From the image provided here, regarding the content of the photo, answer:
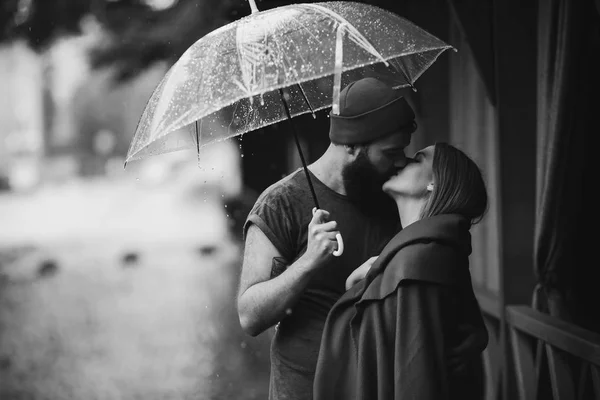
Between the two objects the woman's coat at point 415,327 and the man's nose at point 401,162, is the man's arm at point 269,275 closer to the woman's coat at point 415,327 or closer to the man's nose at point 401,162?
the woman's coat at point 415,327

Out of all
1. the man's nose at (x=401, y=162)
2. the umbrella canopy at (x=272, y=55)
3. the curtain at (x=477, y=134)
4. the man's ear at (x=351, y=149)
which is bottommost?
the curtain at (x=477, y=134)

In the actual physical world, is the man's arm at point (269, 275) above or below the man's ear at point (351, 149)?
below

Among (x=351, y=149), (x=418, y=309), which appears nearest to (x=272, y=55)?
(x=351, y=149)

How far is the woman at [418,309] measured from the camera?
2.51 metres

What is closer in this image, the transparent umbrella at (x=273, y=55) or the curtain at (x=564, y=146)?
the transparent umbrella at (x=273, y=55)

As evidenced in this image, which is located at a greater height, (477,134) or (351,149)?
(351,149)

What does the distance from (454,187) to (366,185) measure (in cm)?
28

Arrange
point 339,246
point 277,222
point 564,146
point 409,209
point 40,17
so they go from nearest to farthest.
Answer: point 339,246
point 409,209
point 277,222
point 564,146
point 40,17

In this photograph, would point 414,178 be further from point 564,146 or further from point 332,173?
point 564,146

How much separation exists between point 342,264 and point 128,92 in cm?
1126

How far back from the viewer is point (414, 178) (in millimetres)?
2678

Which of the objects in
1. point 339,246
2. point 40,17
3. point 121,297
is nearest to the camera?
point 339,246

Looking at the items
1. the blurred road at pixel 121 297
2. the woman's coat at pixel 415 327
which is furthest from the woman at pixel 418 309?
the blurred road at pixel 121 297

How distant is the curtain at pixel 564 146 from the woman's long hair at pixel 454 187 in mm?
1708
